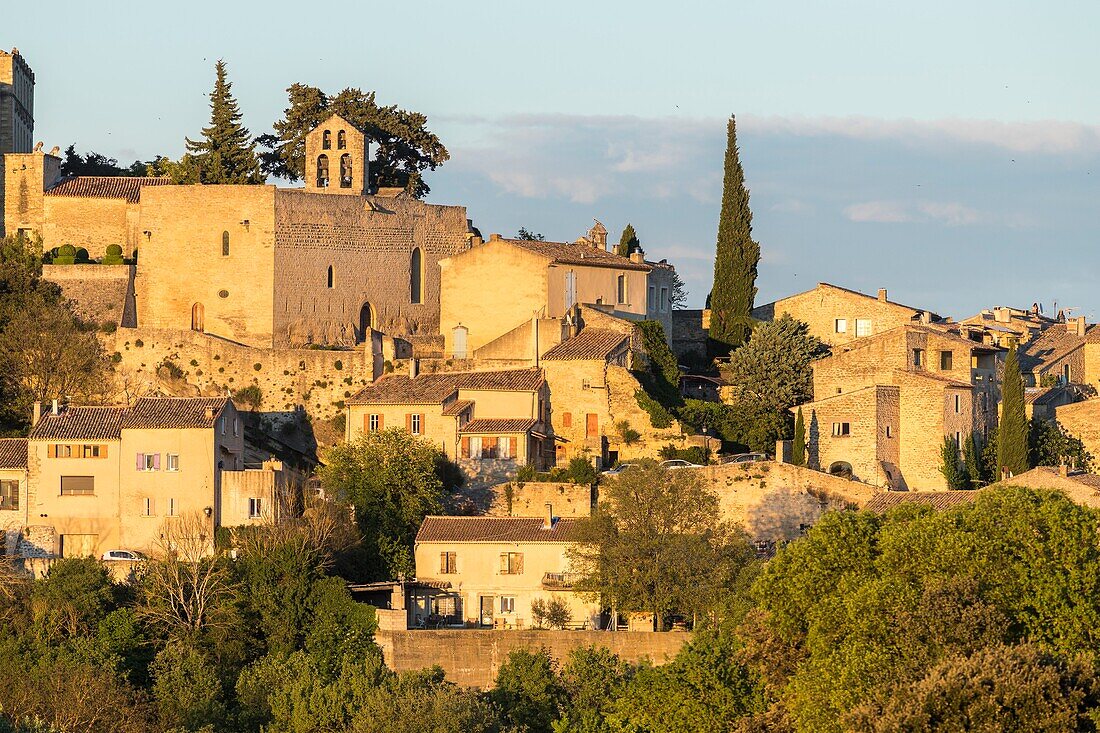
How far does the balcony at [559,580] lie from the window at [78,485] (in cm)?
1040

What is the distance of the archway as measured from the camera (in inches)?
2539

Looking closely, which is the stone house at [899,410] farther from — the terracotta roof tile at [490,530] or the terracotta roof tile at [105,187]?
the terracotta roof tile at [105,187]

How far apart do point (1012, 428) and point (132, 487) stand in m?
21.1

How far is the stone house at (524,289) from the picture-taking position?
62250 mm

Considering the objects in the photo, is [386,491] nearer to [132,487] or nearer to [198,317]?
[132,487]

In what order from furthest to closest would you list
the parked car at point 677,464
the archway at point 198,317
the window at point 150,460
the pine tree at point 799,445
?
the archway at point 198,317
the pine tree at point 799,445
the parked car at point 677,464
the window at point 150,460

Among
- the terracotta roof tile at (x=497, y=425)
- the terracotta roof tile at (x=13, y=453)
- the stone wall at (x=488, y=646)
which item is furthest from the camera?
the terracotta roof tile at (x=497, y=425)

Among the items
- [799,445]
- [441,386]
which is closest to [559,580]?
[799,445]

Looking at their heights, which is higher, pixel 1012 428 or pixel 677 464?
pixel 1012 428

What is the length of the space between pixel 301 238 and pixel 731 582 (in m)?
19.9

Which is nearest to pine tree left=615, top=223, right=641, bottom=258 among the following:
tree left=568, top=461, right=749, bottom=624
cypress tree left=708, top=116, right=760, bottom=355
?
cypress tree left=708, top=116, right=760, bottom=355

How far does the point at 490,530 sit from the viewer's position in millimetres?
52938

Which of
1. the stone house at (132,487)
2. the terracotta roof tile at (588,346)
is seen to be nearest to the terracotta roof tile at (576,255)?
the terracotta roof tile at (588,346)

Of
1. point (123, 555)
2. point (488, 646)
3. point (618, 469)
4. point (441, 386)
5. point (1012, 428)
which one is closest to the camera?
point (488, 646)
